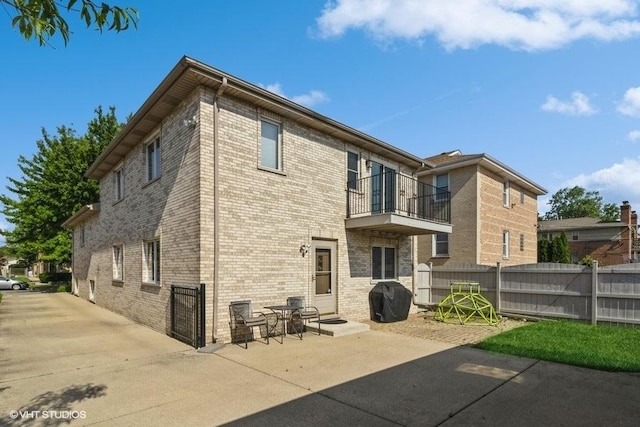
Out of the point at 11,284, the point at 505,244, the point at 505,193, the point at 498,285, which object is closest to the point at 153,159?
the point at 498,285

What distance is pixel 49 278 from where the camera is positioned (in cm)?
3262

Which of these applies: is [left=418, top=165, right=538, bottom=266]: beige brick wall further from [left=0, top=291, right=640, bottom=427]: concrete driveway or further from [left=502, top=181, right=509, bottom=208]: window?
[left=0, top=291, right=640, bottom=427]: concrete driveway

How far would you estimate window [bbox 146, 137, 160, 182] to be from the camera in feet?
35.6

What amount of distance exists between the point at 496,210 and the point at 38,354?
19384 millimetres

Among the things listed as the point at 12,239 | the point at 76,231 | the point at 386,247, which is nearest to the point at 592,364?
the point at 386,247

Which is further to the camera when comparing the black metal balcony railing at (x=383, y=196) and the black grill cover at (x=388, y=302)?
the black metal balcony railing at (x=383, y=196)

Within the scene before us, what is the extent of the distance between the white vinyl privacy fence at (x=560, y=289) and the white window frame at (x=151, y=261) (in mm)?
9403

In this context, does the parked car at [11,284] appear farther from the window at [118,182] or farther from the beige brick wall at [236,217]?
the beige brick wall at [236,217]

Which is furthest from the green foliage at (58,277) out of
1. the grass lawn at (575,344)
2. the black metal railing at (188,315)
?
the grass lawn at (575,344)

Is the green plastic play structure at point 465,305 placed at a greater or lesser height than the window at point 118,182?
lesser

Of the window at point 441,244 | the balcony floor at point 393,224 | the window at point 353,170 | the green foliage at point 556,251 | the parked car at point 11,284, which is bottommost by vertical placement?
the parked car at point 11,284

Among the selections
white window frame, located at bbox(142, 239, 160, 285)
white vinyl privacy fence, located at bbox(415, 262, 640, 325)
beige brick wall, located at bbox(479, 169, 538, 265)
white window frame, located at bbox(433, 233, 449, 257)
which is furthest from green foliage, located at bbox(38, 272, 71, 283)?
beige brick wall, located at bbox(479, 169, 538, 265)

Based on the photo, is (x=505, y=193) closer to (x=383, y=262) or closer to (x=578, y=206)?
(x=383, y=262)

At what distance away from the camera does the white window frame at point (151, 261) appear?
10.6 m
